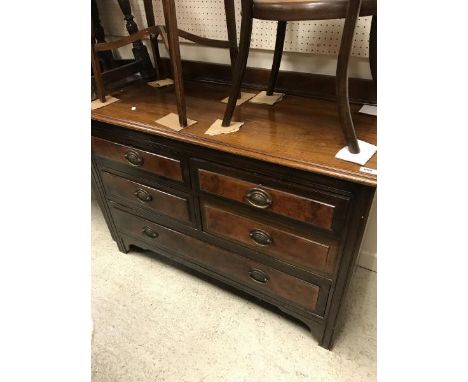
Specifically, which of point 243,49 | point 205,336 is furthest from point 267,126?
point 205,336

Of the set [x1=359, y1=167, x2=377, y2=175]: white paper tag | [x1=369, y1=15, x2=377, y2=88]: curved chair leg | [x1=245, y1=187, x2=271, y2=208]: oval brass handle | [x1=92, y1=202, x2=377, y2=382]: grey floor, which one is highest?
[x1=369, y1=15, x2=377, y2=88]: curved chair leg

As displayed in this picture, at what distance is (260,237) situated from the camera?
1018mm

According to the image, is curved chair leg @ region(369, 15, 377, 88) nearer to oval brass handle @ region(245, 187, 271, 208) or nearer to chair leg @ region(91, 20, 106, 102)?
oval brass handle @ region(245, 187, 271, 208)

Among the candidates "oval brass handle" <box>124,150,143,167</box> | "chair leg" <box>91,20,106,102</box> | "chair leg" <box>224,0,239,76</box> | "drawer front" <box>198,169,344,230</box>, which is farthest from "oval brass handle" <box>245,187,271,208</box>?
"chair leg" <box>91,20,106,102</box>

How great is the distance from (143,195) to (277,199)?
62cm

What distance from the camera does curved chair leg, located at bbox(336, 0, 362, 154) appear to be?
2.21 feet

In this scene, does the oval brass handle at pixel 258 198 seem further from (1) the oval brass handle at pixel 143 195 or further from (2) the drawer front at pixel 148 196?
(1) the oval brass handle at pixel 143 195

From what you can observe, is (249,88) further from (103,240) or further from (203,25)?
(103,240)

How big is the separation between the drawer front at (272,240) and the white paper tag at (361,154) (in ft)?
0.88

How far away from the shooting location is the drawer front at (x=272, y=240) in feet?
3.03


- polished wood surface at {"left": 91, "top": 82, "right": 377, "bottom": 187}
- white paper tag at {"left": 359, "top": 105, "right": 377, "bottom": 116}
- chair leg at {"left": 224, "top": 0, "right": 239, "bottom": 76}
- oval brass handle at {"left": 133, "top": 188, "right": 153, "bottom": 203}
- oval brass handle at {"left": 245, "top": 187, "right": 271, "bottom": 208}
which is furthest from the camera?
oval brass handle at {"left": 133, "top": 188, "right": 153, "bottom": 203}

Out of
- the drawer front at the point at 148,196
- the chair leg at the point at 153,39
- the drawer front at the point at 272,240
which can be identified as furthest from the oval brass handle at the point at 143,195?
the chair leg at the point at 153,39
